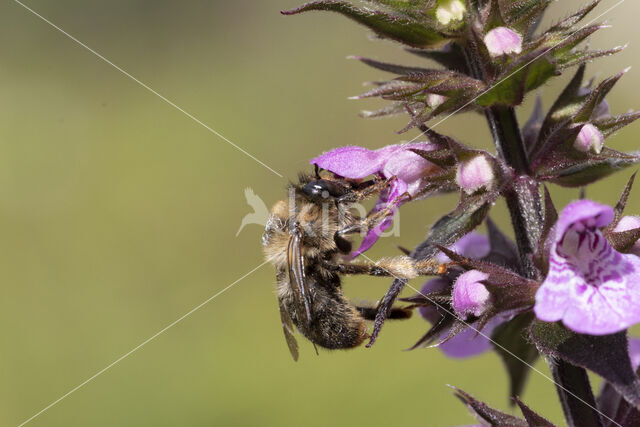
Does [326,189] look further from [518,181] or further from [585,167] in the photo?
[585,167]

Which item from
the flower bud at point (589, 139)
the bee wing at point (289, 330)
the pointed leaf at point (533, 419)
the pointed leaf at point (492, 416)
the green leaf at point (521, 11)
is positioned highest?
the green leaf at point (521, 11)

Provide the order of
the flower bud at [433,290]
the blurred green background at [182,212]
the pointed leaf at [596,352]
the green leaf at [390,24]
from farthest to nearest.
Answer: the blurred green background at [182,212], the flower bud at [433,290], the green leaf at [390,24], the pointed leaf at [596,352]

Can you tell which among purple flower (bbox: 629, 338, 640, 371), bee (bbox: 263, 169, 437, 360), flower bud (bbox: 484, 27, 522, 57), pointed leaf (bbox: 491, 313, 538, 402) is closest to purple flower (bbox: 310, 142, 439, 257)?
bee (bbox: 263, 169, 437, 360)

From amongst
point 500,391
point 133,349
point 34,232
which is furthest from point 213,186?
point 500,391

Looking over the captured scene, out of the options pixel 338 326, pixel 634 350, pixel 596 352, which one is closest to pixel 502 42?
pixel 596 352

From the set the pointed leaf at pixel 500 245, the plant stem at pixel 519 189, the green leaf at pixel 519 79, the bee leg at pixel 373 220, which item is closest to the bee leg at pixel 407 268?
the bee leg at pixel 373 220

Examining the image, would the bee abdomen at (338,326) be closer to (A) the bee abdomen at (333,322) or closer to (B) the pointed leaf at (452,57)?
(A) the bee abdomen at (333,322)

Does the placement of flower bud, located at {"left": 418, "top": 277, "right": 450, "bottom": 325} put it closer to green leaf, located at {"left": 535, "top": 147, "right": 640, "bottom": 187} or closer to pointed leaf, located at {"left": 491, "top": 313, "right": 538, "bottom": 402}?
pointed leaf, located at {"left": 491, "top": 313, "right": 538, "bottom": 402}
